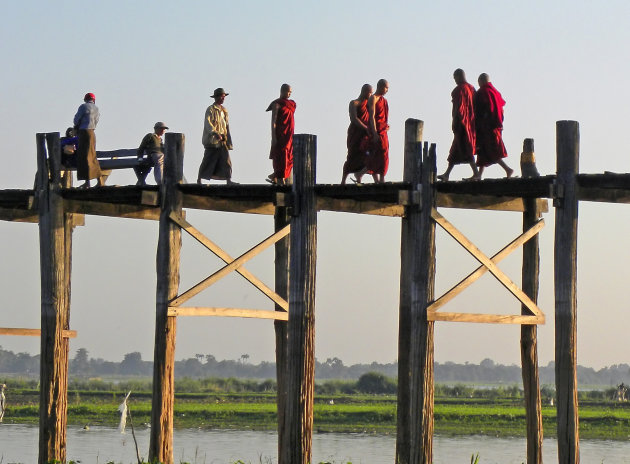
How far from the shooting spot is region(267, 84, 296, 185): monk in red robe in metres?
13.7

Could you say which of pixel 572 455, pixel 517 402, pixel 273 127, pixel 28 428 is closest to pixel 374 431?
pixel 28 428

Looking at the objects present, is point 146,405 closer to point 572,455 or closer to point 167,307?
point 167,307

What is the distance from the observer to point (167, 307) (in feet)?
41.7

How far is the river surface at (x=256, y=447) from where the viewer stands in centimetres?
2338

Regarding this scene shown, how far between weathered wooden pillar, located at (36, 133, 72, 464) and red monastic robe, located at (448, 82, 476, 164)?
12.8 feet

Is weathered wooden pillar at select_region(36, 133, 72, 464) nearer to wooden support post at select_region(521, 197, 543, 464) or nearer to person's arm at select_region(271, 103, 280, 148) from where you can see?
person's arm at select_region(271, 103, 280, 148)

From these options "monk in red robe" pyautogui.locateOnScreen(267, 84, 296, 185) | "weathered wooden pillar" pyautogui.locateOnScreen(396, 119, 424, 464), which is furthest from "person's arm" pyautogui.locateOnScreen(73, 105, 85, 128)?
"weathered wooden pillar" pyautogui.locateOnScreen(396, 119, 424, 464)

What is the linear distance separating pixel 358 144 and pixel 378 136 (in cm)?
23

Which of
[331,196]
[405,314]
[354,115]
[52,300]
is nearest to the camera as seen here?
[331,196]

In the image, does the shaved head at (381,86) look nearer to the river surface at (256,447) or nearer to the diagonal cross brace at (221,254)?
the diagonal cross brace at (221,254)

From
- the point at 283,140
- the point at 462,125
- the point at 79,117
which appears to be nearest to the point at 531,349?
the point at 462,125

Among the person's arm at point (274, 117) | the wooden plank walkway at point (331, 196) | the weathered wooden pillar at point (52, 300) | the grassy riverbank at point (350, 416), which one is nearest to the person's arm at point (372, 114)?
the wooden plank walkway at point (331, 196)

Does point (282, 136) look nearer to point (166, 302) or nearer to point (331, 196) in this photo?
point (331, 196)

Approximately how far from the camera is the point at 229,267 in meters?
13.0
